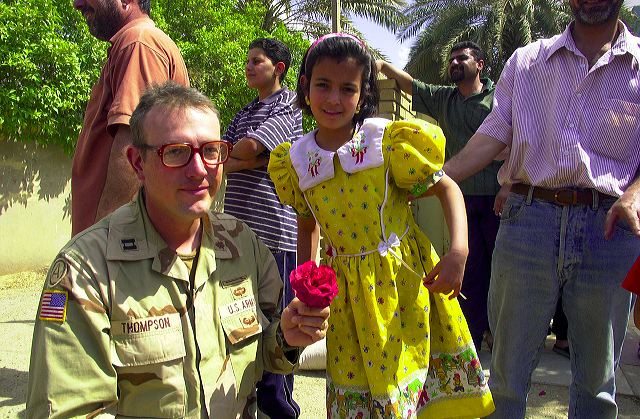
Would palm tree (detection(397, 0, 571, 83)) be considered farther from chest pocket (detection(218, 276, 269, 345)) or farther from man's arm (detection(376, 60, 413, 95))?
chest pocket (detection(218, 276, 269, 345))

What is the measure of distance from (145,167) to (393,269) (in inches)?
37.0

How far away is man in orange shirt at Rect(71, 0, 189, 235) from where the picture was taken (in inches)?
91.0

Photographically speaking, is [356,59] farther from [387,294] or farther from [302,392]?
[302,392]

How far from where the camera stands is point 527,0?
20047 mm

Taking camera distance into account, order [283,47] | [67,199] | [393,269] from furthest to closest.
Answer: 1. [67,199]
2. [283,47]
3. [393,269]

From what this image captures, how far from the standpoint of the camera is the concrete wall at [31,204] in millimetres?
7816

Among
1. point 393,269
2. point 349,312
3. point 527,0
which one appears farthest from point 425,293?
point 527,0

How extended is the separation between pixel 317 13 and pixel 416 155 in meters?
15.9

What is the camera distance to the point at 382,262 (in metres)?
2.09

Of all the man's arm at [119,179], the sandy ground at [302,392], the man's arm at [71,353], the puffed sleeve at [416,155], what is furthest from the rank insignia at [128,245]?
the sandy ground at [302,392]

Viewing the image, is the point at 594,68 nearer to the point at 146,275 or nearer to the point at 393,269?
the point at 393,269

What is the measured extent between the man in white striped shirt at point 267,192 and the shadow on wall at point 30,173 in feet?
18.9

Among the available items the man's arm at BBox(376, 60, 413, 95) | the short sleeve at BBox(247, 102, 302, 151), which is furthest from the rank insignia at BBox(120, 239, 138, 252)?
the man's arm at BBox(376, 60, 413, 95)

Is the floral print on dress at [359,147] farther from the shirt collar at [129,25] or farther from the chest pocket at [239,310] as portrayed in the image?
the shirt collar at [129,25]
